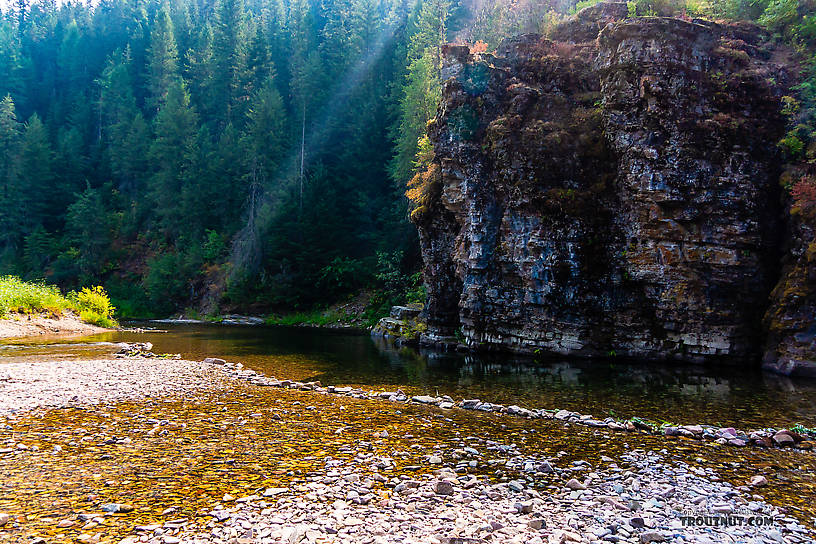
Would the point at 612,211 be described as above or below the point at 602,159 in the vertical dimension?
below

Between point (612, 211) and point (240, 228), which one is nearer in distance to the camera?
point (612, 211)

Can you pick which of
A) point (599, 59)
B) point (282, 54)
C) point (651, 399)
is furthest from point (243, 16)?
point (651, 399)

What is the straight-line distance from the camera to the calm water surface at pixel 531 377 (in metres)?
12.3

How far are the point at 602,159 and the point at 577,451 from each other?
17849mm

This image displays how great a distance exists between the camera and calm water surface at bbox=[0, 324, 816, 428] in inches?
484

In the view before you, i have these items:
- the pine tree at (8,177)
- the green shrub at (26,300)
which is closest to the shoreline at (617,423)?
the green shrub at (26,300)

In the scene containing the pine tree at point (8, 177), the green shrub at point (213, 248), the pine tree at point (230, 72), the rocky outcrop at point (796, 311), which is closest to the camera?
the rocky outcrop at point (796, 311)

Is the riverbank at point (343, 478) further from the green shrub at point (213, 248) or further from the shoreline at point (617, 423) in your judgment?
the green shrub at point (213, 248)

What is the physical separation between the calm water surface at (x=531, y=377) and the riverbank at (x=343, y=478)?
9.48 feet

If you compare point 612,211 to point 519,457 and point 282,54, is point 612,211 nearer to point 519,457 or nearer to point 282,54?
point 519,457

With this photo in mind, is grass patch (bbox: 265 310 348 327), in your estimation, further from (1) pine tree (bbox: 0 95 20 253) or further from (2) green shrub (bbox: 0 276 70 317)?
(1) pine tree (bbox: 0 95 20 253)

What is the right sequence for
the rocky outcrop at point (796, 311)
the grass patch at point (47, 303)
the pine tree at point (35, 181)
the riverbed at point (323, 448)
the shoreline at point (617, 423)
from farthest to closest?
1. the pine tree at point (35, 181)
2. the grass patch at point (47, 303)
3. the rocky outcrop at point (796, 311)
4. the shoreline at point (617, 423)
5. the riverbed at point (323, 448)

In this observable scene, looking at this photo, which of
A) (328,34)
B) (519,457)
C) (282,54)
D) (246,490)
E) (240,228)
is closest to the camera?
(246,490)

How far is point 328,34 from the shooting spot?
61.6 m
